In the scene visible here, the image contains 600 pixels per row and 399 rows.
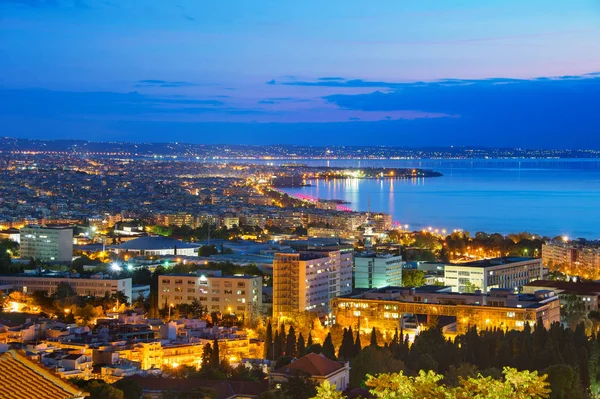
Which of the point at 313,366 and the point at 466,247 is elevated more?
the point at 313,366

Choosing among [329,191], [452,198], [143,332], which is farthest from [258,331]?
[329,191]

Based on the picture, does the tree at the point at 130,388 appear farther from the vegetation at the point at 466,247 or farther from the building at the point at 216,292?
the vegetation at the point at 466,247

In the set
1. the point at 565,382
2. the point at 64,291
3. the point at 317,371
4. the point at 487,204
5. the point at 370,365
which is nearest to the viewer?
the point at 317,371

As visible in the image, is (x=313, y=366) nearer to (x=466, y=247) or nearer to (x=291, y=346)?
(x=291, y=346)

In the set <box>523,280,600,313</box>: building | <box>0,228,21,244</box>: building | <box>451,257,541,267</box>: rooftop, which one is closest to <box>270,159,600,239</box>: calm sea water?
<box>451,257,541,267</box>: rooftop

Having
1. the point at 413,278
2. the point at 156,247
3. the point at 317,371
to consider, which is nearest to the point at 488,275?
the point at 413,278
